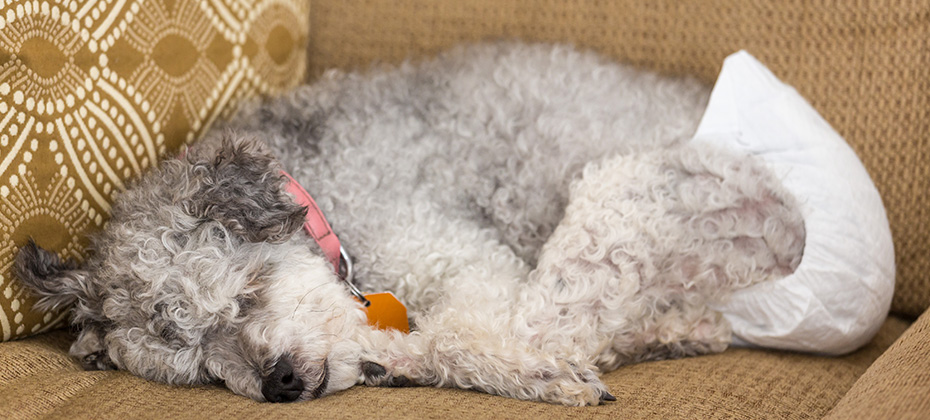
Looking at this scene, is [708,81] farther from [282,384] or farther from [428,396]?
[282,384]

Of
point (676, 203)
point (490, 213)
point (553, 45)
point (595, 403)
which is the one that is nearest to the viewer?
point (595, 403)

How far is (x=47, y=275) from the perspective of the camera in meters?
1.94

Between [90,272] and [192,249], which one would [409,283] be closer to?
[192,249]

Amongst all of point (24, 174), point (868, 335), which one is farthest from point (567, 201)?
point (24, 174)

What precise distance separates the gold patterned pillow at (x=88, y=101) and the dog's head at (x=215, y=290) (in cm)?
13

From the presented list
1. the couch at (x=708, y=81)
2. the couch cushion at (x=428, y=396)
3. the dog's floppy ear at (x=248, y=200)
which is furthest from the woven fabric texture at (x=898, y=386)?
the dog's floppy ear at (x=248, y=200)

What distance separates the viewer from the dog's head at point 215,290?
180cm

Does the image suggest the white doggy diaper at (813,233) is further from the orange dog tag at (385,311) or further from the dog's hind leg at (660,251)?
the orange dog tag at (385,311)

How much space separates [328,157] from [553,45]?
1.00 m

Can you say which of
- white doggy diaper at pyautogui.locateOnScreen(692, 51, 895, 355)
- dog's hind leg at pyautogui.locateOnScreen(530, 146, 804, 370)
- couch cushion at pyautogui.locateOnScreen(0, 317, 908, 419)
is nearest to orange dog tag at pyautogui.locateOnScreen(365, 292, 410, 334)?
couch cushion at pyautogui.locateOnScreen(0, 317, 908, 419)

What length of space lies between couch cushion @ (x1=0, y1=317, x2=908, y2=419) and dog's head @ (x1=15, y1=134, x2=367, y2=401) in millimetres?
59

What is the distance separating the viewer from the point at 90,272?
195cm

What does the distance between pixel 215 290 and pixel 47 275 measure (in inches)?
20.1

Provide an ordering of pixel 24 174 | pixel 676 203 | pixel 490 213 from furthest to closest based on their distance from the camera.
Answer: pixel 490 213, pixel 676 203, pixel 24 174
